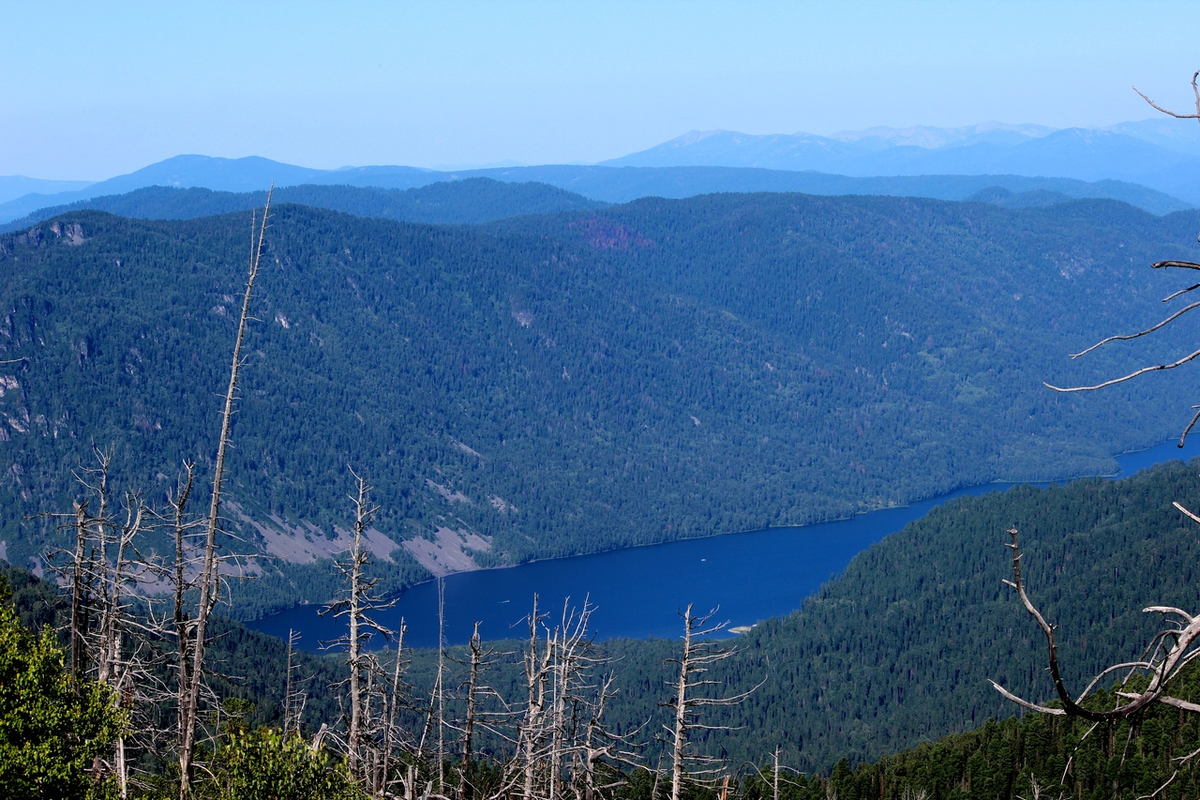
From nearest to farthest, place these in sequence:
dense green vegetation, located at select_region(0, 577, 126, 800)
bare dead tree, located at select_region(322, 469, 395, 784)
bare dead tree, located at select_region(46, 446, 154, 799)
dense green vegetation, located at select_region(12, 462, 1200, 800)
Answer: dense green vegetation, located at select_region(0, 577, 126, 800), bare dead tree, located at select_region(46, 446, 154, 799), bare dead tree, located at select_region(322, 469, 395, 784), dense green vegetation, located at select_region(12, 462, 1200, 800)

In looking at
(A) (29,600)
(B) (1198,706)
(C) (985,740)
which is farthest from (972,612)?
(B) (1198,706)

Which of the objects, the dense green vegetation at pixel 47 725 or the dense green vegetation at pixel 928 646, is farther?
the dense green vegetation at pixel 928 646

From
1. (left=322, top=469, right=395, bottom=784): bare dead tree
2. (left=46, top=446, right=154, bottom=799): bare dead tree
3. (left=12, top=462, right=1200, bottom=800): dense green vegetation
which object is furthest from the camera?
(left=12, top=462, right=1200, bottom=800): dense green vegetation

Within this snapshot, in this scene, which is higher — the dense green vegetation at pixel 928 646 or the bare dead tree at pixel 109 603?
the bare dead tree at pixel 109 603

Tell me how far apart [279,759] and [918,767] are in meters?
76.7

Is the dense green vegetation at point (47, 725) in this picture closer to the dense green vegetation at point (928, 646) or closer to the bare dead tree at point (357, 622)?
the bare dead tree at point (357, 622)

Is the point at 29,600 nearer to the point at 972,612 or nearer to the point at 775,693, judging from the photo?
the point at 775,693

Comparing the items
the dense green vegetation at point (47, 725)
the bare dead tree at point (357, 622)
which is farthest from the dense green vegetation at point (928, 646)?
the dense green vegetation at point (47, 725)

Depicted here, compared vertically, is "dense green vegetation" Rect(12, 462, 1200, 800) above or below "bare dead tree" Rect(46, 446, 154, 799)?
below

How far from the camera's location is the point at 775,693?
151m

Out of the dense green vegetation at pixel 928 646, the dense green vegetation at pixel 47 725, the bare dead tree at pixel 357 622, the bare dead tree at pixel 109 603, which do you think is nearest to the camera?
the dense green vegetation at pixel 47 725

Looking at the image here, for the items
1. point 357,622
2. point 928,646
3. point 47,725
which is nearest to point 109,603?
point 47,725

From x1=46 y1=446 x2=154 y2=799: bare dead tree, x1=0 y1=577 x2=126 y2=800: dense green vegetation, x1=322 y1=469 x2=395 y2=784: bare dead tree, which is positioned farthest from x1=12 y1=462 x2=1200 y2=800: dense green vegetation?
x1=0 y1=577 x2=126 y2=800: dense green vegetation

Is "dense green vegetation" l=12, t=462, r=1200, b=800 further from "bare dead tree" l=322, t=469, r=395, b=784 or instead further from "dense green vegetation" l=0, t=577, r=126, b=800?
"dense green vegetation" l=0, t=577, r=126, b=800
